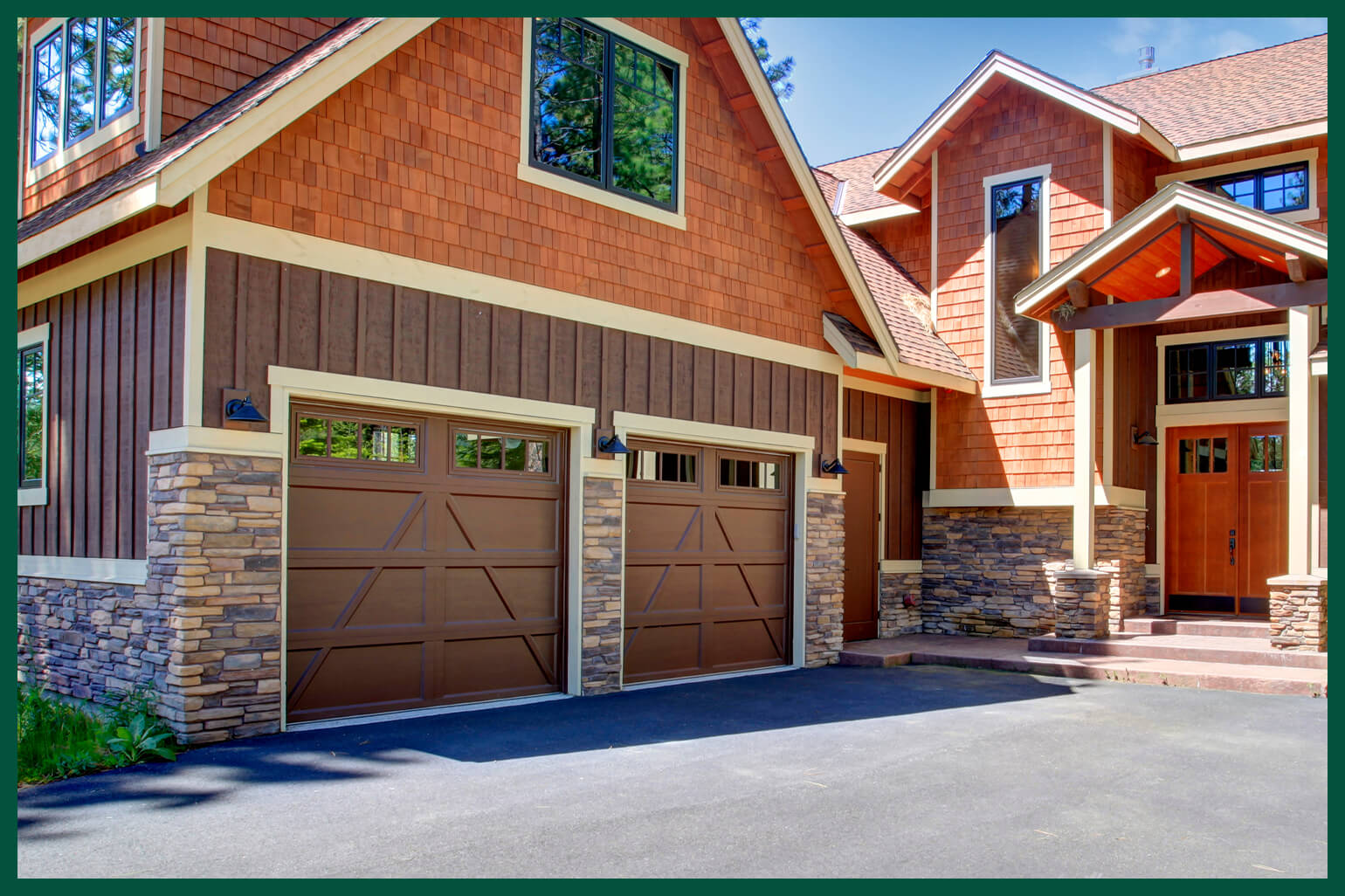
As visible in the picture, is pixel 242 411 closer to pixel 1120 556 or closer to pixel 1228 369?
pixel 1120 556

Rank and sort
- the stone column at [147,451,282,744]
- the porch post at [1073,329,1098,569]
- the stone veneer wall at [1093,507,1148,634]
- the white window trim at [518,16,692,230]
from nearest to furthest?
the stone column at [147,451,282,744]
the white window trim at [518,16,692,230]
the porch post at [1073,329,1098,569]
the stone veneer wall at [1093,507,1148,634]

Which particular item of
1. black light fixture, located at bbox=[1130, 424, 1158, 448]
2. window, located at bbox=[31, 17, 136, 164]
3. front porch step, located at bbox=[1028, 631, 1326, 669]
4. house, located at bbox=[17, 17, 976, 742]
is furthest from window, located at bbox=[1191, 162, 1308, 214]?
window, located at bbox=[31, 17, 136, 164]

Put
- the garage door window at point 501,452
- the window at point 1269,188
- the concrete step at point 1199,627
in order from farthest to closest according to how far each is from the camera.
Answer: the window at point 1269,188 < the concrete step at point 1199,627 < the garage door window at point 501,452

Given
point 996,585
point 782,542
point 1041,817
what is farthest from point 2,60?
point 996,585

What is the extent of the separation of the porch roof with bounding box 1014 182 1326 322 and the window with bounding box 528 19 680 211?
4.80 meters

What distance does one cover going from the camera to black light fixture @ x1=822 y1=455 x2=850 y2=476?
12.1m

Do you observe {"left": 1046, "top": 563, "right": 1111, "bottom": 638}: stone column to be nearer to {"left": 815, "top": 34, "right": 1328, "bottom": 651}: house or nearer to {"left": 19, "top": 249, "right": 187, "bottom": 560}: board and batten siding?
{"left": 815, "top": 34, "right": 1328, "bottom": 651}: house

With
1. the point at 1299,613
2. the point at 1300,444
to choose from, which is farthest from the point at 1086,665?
the point at 1300,444

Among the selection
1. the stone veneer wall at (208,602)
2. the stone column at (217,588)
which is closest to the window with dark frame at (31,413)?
the stone veneer wall at (208,602)

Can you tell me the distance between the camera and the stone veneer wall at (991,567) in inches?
551

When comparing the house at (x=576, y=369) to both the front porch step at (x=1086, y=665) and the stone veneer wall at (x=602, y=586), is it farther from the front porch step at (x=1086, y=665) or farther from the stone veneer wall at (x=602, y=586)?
the front porch step at (x=1086, y=665)

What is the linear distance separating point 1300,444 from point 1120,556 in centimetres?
279

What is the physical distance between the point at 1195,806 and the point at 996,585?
8434 mm

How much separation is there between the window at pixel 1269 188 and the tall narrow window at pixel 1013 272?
2184mm
